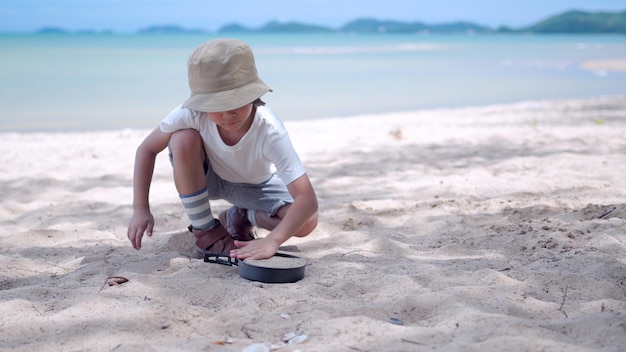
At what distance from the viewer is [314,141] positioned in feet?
18.9

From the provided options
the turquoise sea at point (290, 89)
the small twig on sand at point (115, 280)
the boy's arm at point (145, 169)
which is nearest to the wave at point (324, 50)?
the turquoise sea at point (290, 89)

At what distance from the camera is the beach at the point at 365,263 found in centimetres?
174

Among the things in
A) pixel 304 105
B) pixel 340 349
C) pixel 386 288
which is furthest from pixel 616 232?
pixel 304 105

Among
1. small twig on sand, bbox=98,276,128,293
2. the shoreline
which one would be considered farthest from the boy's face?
the shoreline

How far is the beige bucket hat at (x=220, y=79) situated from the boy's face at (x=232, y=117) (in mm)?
64

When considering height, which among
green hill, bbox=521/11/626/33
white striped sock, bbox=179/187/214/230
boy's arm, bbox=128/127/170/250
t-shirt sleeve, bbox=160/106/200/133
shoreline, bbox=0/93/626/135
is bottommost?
shoreline, bbox=0/93/626/135

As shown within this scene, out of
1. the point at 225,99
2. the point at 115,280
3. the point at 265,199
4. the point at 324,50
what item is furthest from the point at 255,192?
the point at 324,50

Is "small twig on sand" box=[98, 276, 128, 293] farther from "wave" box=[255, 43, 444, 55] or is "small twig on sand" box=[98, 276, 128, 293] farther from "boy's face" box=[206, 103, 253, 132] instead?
"wave" box=[255, 43, 444, 55]

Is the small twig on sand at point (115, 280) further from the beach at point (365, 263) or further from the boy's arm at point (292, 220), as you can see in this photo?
the boy's arm at point (292, 220)

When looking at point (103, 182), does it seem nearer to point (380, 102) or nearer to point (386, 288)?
point (386, 288)

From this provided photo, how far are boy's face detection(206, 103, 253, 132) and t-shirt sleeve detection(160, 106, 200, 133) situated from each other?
136 millimetres

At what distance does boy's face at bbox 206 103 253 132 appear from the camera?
2.38 m

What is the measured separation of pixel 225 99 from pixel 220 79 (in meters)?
0.08

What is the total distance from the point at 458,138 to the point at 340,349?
4.32 m
